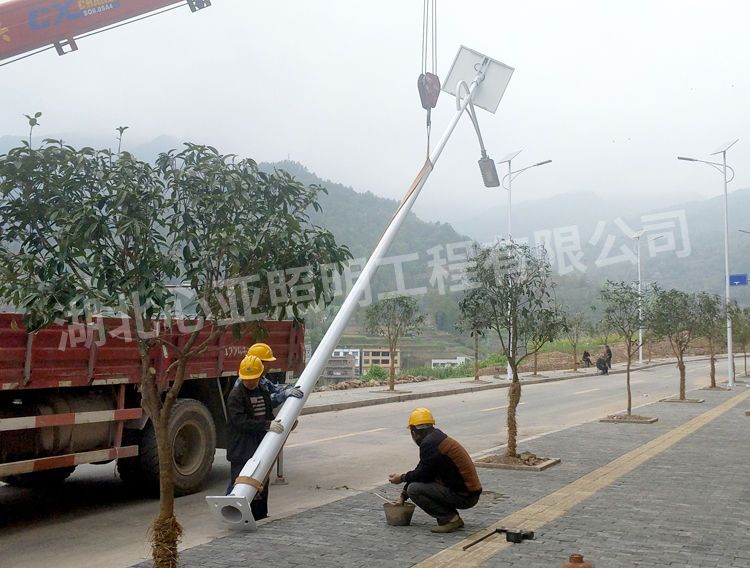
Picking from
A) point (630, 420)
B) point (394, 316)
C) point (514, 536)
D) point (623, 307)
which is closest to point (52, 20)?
point (514, 536)

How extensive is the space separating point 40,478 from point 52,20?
24.1 ft

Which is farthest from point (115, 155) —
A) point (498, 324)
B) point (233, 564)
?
point (498, 324)

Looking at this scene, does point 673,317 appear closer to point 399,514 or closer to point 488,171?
point 488,171

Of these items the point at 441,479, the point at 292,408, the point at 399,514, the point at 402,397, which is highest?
the point at 292,408

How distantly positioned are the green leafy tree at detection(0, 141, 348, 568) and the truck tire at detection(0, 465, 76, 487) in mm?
5161

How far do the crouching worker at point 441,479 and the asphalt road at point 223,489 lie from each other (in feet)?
5.60

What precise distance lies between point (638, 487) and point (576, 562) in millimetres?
4979

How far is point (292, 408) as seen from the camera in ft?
20.7

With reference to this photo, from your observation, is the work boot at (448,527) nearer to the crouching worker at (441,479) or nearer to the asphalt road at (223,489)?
the crouching worker at (441,479)

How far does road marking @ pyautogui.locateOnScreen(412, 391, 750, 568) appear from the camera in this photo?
575cm

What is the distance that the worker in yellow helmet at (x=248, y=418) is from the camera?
7.00 m

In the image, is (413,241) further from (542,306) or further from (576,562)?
(576,562)

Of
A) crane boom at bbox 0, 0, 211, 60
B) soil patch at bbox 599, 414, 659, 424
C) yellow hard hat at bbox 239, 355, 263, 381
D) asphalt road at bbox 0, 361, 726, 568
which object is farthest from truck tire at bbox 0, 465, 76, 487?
soil patch at bbox 599, 414, 659, 424

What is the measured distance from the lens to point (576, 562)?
414cm
